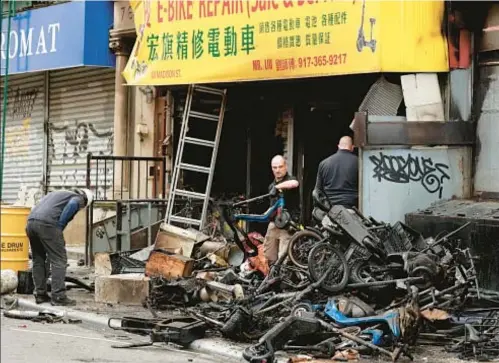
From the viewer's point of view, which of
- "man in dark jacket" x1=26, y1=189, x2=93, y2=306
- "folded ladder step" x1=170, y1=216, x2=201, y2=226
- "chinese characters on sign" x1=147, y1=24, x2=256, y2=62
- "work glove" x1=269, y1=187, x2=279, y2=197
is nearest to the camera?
"man in dark jacket" x1=26, y1=189, x2=93, y2=306

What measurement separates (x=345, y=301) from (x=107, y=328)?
2.60 m

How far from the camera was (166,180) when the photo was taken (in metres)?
15.9

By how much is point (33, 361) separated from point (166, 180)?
830cm

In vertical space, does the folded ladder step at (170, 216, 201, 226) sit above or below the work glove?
below

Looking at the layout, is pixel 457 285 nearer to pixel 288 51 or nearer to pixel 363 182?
pixel 363 182

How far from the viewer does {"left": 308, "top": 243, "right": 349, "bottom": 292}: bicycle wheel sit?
9.47 meters

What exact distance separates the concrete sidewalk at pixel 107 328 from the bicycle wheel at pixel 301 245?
89.6 inches

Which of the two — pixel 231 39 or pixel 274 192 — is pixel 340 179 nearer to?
pixel 274 192

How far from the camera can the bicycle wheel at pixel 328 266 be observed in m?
9.47

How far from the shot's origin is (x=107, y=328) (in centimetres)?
991

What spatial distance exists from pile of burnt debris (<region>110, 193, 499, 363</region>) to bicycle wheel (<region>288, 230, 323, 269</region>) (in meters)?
0.01

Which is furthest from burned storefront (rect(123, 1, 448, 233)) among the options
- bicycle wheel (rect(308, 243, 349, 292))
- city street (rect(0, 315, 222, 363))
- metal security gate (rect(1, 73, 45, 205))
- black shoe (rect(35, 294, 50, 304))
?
metal security gate (rect(1, 73, 45, 205))

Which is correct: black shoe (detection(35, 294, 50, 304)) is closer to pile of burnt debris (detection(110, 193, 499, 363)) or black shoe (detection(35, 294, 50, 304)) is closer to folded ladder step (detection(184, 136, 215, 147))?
pile of burnt debris (detection(110, 193, 499, 363))

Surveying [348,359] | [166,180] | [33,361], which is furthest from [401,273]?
[166,180]
